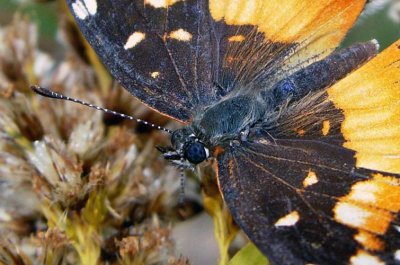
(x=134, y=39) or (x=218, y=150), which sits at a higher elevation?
(x=134, y=39)

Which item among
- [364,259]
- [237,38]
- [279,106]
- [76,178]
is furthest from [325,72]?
[76,178]

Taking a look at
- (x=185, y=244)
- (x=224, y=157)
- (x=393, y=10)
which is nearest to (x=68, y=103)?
(x=185, y=244)

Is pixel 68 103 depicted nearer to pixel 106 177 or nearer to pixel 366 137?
pixel 106 177

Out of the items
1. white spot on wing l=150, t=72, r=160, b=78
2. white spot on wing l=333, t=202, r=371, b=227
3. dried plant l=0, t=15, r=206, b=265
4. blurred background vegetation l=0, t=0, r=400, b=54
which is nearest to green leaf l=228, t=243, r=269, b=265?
dried plant l=0, t=15, r=206, b=265

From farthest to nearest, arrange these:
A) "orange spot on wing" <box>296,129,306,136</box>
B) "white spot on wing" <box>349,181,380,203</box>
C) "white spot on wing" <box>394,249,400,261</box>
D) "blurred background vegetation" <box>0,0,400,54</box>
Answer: "blurred background vegetation" <box>0,0,400,54</box>, "orange spot on wing" <box>296,129,306,136</box>, "white spot on wing" <box>349,181,380,203</box>, "white spot on wing" <box>394,249,400,261</box>

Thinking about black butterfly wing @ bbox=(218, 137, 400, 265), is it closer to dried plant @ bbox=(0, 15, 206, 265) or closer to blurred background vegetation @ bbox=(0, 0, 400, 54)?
dried plant @ bbox=(0, 15, 206, 265)

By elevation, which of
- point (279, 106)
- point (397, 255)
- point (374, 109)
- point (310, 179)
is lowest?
point (397, 255)

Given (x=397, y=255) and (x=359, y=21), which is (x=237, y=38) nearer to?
(x=359, y=21)

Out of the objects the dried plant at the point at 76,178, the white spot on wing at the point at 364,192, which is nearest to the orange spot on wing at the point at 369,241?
the white spot on wing at the point at 364,192

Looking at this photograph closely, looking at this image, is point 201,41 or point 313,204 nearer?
point 313,204
